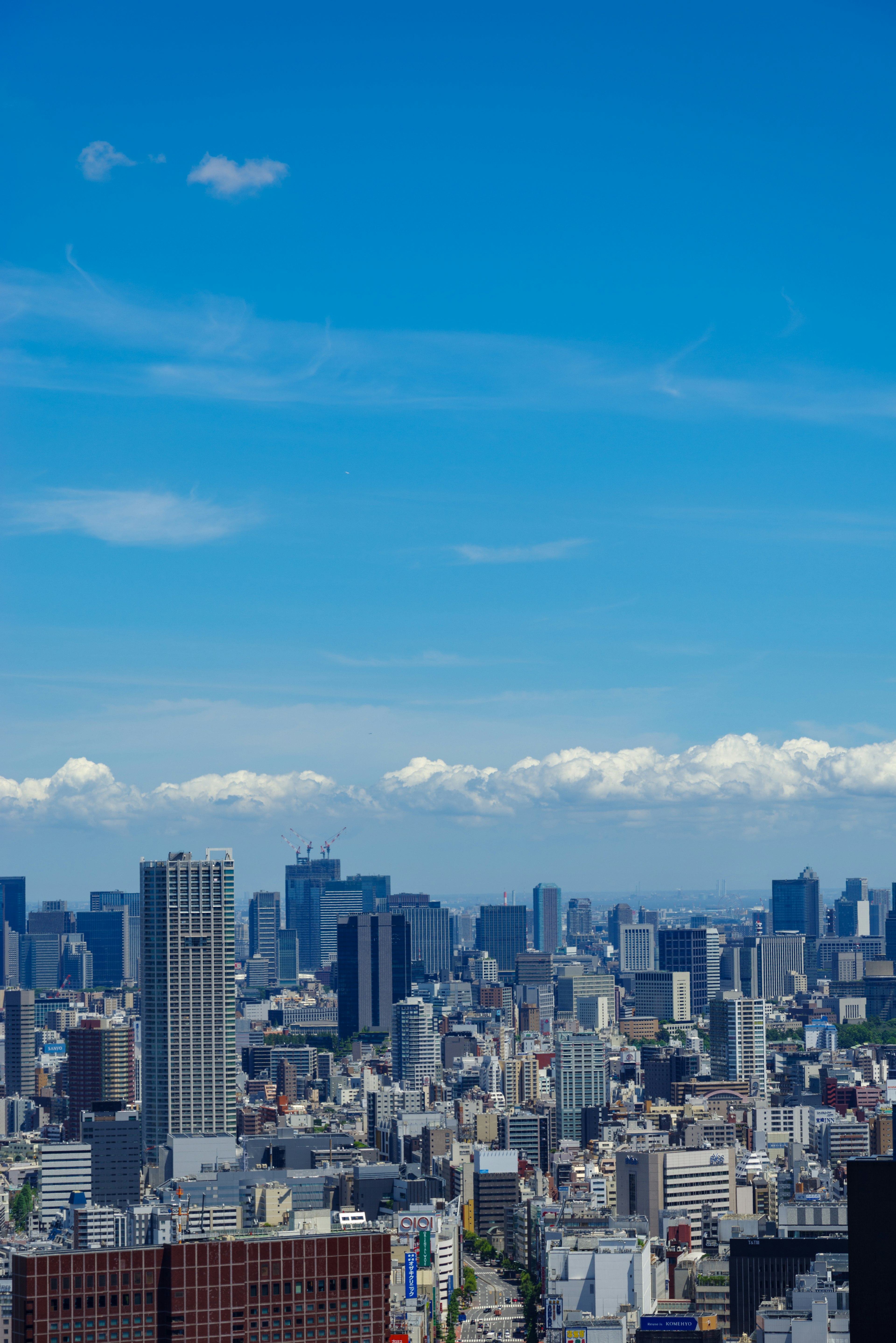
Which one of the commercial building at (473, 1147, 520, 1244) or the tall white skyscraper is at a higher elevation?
the tall white skyscraper

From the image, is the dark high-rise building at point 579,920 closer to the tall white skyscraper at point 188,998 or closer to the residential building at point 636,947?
the residential building at point 636,947

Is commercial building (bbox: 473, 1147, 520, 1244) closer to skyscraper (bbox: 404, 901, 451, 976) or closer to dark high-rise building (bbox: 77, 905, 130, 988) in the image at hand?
dark high-rise building (bbox: 77, 905, 130, 988)

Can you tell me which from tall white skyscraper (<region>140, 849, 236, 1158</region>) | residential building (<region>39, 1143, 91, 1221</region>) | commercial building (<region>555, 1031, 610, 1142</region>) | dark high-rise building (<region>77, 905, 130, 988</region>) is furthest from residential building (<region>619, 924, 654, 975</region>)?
residential building (<region>39, 1143, 91, 1221</region>)

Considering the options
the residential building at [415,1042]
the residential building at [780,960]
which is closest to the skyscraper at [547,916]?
the residential building at [780,960]

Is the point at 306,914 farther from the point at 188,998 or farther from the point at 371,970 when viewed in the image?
the point at 188,998

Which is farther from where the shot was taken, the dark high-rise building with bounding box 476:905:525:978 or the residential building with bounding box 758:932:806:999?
the dark high-rise building with bounding box 476:905:525:978

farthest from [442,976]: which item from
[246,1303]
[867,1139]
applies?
[246,1303]

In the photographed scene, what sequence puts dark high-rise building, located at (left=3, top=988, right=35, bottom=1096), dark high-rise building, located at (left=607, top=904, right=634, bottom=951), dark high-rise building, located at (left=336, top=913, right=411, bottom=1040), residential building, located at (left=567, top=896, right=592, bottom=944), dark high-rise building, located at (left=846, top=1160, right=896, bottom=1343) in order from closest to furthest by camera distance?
dark high-rise building, located at (left=846, top=1160, right=896, bottom=1343), dark high-rise building, located at (left=3, top=988, right=35, bottom=1096), dark high-rise building, located at (left=336, top=913, right=411, bottom=1040), dark high-rise building, located at (left=607, top=904, right=634, bottom=951), residential building, located at (left=567, top=896, right=592, bottom=944)
